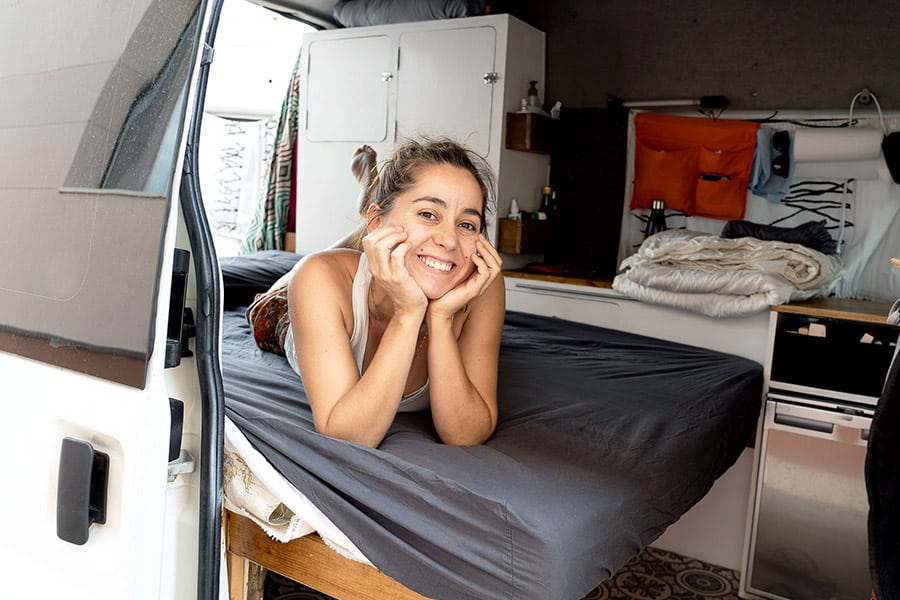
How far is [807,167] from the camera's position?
3.32 m

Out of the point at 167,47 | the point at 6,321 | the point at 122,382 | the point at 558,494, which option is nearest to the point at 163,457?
the point at 122,382

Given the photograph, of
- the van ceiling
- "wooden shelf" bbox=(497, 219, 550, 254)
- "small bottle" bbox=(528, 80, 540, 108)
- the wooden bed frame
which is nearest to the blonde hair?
the wooden bed frame

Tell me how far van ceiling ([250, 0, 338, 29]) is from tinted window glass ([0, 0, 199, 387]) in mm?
3335

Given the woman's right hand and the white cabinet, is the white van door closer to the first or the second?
the woman's right hand

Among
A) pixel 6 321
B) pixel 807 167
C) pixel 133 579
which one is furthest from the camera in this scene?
pixel 807 167

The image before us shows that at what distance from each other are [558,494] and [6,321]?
0.97 metres

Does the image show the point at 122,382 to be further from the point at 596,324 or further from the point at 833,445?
the point at 596,324

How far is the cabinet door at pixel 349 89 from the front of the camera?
424cm

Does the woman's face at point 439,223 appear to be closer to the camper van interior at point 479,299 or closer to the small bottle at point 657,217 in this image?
the camper van interior at point 479,299

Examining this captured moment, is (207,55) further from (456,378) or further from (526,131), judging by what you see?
(526,131)

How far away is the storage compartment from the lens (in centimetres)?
252

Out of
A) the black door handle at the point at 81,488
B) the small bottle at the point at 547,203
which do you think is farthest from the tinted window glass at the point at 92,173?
the small bottle at the point at 547,203

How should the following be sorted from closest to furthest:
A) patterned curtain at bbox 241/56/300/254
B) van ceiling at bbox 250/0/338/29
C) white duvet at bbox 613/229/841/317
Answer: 1. white duvet at bbox 613/229/841/317
2. van ceiling at bbox 250/0/338/29
3. patterned curtain at bbox 241/56/300/254

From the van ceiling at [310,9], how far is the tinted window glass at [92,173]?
10.9 ft
